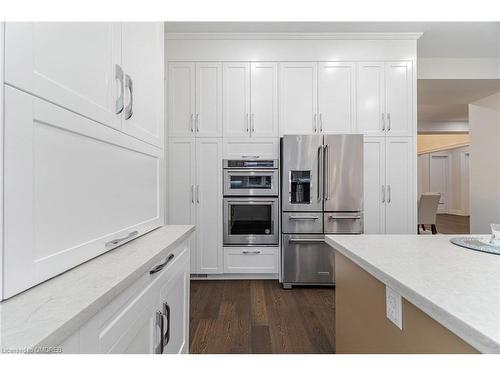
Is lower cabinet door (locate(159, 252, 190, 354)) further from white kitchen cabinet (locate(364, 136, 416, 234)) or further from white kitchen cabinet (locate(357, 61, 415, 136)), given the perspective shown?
white kitchen cabinet (locate(357, 61, 415, 136))

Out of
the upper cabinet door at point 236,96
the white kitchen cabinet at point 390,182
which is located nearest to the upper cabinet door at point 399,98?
the white kitchen cabinet at point 390,182

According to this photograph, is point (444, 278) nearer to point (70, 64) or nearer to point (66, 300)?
point (66, 300)

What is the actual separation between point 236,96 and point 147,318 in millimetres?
2690

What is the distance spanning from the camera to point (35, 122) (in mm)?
630

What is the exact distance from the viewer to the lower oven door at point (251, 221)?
3051mm

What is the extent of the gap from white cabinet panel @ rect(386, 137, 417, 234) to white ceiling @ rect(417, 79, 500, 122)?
152 centimetres

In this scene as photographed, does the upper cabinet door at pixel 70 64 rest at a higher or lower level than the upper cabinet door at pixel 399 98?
lower

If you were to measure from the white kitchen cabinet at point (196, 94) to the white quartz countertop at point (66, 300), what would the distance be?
2.37 metres

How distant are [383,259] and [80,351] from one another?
40.3 inches

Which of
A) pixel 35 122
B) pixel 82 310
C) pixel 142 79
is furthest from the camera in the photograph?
pixel 142 79

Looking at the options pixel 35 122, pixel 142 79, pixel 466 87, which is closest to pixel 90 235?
pixel 35 122

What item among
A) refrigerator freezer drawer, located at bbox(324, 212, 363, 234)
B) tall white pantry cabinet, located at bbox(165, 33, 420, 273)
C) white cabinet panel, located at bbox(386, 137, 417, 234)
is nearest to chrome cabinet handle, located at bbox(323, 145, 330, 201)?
refrigerator freezer drawer, located at bbox(324, 212, 363, 234)

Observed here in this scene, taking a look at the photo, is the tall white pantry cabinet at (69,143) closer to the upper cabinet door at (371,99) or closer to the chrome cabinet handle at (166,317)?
the chrome cabinet handle at (166,317)
